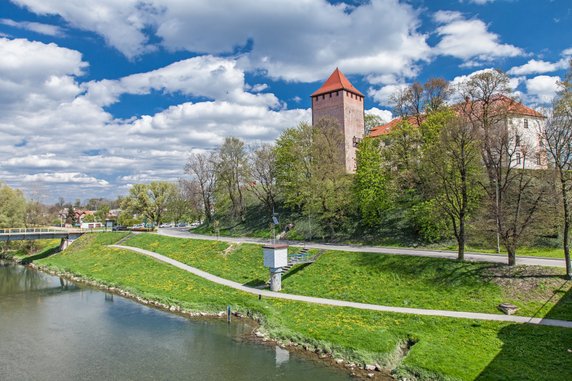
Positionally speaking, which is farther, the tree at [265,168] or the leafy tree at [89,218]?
the leafy tree at [89,218]

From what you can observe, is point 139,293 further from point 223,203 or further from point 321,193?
point 223,203

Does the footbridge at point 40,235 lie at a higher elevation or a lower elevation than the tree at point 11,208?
lower

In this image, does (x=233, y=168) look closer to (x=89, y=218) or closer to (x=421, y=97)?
(x=421, y=97)

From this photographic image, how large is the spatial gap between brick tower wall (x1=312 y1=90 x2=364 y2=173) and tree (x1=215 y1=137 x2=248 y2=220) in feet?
39.3

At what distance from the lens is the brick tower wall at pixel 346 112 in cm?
5724

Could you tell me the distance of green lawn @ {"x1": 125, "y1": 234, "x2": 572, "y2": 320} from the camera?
2141 centimetres

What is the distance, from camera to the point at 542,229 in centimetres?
2534

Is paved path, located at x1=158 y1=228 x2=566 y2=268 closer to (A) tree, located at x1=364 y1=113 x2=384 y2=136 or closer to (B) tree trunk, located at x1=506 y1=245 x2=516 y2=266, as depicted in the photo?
(B) tree trunk, located at x1=506 y1=245 x2=516 y2=266

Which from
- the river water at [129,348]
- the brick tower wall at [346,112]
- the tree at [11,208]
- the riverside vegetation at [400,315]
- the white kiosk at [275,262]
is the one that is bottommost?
the river water at [129,348]

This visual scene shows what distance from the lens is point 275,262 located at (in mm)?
27844

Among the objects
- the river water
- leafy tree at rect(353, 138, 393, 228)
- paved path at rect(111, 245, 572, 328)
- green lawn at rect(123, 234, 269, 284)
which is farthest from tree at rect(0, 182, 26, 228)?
leafy tree at rect(353, 138, 393, 228)

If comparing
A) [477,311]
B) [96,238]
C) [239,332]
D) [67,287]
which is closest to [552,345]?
[477,311]

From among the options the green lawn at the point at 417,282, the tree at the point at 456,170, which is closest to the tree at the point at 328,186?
the green lawn at the point at 417,282

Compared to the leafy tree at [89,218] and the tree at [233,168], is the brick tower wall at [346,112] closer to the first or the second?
the tree at [233,168]
